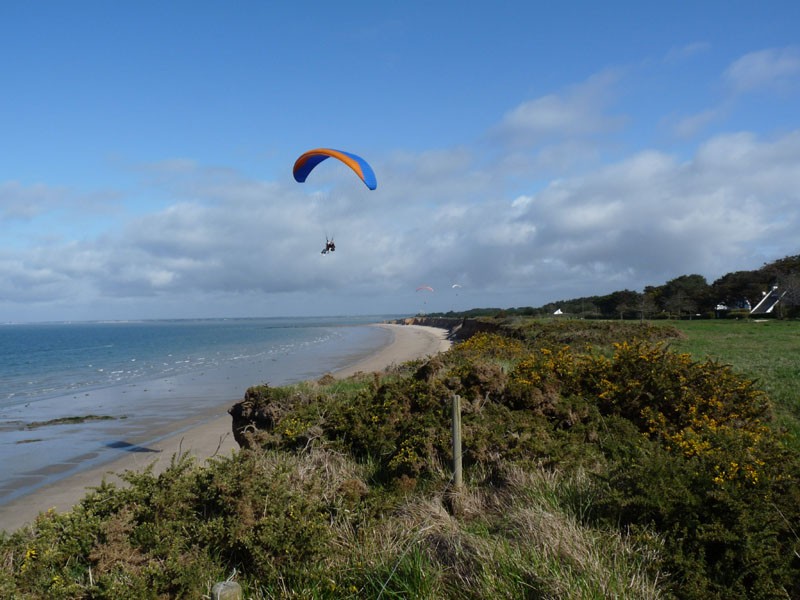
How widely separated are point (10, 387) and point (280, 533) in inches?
1288

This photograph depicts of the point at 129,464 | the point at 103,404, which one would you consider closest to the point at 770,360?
the point at 129,464

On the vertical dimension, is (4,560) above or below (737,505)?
below

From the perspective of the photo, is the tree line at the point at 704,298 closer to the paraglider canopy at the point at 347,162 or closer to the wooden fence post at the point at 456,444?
the paraglider canopy at the point at 347,162

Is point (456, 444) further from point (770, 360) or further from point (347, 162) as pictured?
point (770, 360)

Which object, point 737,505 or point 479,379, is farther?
point 479,379

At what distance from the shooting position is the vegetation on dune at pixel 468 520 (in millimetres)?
4492

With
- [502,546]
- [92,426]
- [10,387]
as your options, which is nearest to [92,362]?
[10,387]

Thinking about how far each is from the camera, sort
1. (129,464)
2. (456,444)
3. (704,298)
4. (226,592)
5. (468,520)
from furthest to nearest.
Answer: (704,298)
(129,464)
(456,444)
(468,520)
(226,592)

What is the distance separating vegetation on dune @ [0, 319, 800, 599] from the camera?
4492 millimetres

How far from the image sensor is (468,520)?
6031 mm

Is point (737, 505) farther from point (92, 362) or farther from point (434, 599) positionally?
point (92, 362)

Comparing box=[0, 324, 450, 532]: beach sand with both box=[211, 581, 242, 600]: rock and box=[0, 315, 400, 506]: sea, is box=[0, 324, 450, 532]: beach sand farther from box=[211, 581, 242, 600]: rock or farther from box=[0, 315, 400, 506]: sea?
box=[211, 581, 242, 600]: rock

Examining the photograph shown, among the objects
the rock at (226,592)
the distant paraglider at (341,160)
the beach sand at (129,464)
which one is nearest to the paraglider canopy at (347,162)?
the distant paraglider at (341,160)

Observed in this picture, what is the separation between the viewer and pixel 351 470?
7.94 m
